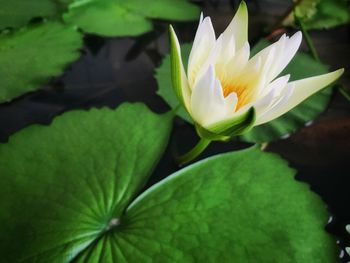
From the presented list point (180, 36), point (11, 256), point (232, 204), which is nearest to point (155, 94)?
point (180, 36)

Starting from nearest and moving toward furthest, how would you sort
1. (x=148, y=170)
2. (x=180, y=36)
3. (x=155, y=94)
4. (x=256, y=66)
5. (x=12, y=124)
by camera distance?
(x=256, y=66) → (x=148, y=170) → (x=12, y=124) → (x=155, y=94) → (x=180, y=36)

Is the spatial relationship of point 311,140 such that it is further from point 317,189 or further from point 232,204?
point 232,204

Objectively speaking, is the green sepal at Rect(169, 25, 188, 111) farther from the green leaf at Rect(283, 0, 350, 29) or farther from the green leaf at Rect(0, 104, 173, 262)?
the green leaf at Rect(283, 0, 350, 29)

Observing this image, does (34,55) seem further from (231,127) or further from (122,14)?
(231,127)

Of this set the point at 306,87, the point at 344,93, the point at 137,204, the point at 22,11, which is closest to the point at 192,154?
the point at 137,204

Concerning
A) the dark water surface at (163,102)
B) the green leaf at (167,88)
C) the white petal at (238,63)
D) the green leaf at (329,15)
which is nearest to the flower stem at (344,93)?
the dark water surface at (163,102)

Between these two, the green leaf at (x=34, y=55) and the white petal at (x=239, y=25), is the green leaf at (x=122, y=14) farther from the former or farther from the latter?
the white petal at (x=239, y=25)
